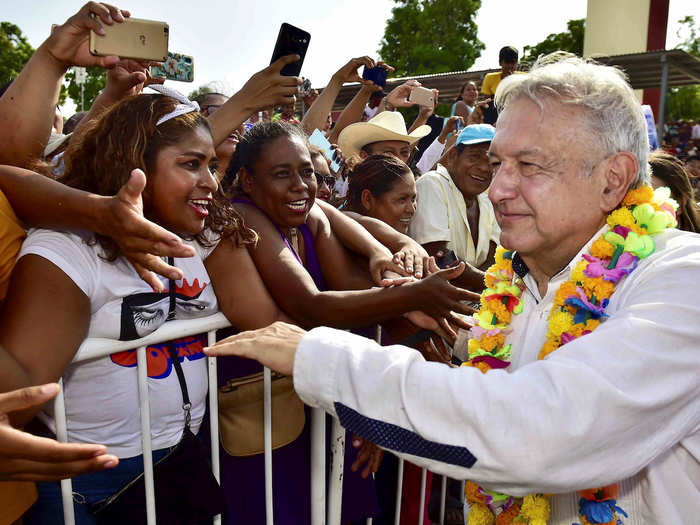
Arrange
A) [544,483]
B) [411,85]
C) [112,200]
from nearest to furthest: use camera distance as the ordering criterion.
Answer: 1. [544,483]
2. [112,200]
3. [411,85]

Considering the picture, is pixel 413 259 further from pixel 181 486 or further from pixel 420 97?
pixel 420 97

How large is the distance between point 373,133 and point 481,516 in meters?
3.45

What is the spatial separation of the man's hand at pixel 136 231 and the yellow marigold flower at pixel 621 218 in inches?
48.3

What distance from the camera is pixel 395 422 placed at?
133cm

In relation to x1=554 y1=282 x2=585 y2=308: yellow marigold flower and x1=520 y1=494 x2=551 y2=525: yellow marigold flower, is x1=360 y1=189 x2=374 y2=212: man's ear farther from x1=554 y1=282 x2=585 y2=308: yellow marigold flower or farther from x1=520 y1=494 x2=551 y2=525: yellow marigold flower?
x1=520 y1=494 x2=551 y2=525: yellow marigold flower

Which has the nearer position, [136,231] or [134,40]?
[136,231]

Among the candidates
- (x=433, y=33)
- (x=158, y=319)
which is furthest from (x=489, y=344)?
(x=433, y=33)

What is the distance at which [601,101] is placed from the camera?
171 centimetres

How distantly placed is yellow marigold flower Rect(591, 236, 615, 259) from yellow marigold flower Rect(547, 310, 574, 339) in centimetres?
20

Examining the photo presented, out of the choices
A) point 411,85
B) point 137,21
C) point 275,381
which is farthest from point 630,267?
point 411,85

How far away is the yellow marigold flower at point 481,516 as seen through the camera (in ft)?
6.47

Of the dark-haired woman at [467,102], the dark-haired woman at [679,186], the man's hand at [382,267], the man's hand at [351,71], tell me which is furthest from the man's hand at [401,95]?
the man's hand at [382,267]

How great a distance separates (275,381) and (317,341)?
0.78 m

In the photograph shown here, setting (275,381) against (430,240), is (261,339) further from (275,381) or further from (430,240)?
(430,240)
